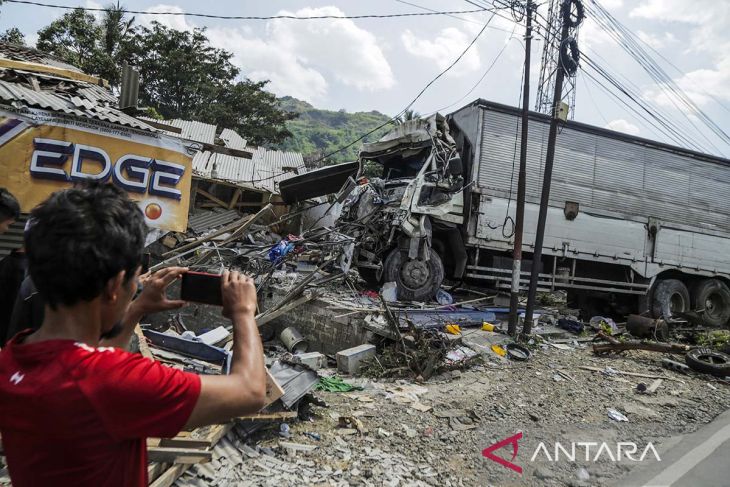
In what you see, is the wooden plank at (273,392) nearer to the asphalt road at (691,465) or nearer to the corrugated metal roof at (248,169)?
the asphalt road at (691,465)

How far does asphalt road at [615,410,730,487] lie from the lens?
133 inches

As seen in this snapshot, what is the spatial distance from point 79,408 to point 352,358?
515cm

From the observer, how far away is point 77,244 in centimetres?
99

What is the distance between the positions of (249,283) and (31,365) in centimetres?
53

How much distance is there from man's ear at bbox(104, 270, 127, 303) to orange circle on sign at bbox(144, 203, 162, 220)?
6.41 metres

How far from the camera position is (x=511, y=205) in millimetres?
9242

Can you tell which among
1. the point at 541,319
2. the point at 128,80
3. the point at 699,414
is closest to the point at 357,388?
the point at 699,414

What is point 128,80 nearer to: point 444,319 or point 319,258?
point 319,258

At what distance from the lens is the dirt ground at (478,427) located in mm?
3389

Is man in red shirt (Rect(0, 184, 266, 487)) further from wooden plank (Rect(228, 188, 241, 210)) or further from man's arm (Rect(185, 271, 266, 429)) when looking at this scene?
wooden plank (Rect(228, 188, 241, 210))

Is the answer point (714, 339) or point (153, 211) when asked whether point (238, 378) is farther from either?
point (714, 339)

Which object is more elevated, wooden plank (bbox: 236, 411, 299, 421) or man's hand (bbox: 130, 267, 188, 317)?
man's hand (bbox: 130, 267, 188, 317)

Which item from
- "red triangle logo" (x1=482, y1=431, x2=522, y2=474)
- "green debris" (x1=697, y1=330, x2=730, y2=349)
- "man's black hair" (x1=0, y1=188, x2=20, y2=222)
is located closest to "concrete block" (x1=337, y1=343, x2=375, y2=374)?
"red triangle logo" (x1=482, y1=431, x2=522, y2=474)

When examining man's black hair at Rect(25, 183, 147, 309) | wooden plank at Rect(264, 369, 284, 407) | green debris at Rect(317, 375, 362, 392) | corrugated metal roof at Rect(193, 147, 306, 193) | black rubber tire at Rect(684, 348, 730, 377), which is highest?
corrugated metal roof at Rect(193, 147, 306, 193)
